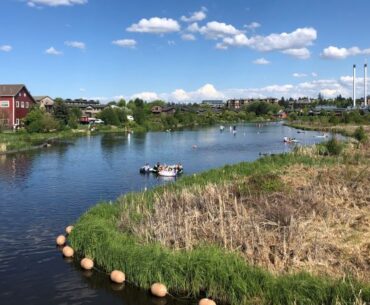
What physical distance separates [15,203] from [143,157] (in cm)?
2824

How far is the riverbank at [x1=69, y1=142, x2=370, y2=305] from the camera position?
1329cm

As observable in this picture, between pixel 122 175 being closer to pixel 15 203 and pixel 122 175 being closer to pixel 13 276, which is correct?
pixel 15 203

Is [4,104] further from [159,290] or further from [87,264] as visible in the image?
[159,290]

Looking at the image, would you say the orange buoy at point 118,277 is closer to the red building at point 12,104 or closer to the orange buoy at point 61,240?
the orange buoy at point 61,240

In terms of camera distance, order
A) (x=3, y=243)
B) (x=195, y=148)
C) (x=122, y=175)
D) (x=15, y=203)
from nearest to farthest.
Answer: (x=3, y=243) → (x=15, y=203) → (x=122, y=175) → (x=195, y=148)

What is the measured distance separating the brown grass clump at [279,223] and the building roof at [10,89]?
6696 cm

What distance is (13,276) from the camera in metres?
17.4

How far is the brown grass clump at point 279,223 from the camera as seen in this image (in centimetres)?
1505

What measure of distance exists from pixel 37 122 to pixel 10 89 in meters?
9.15

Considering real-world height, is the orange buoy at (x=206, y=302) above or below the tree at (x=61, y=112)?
below

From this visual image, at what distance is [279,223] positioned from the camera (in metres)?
17.6

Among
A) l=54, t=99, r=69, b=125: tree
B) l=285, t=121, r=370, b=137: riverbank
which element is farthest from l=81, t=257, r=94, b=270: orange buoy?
l=54, t=99, r=69, b=125: tree

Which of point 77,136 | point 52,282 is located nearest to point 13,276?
point 52,282

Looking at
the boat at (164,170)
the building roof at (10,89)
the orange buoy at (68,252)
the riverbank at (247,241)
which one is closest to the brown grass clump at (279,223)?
the riverbank at (247,241)
